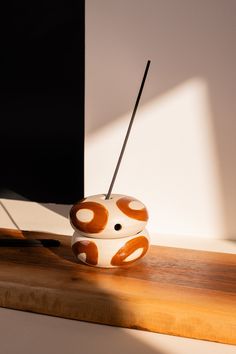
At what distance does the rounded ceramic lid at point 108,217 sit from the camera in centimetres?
85

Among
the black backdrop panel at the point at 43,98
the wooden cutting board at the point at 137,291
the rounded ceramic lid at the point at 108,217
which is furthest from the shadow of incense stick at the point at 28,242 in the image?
the black backdrop panel at the point at 43,98

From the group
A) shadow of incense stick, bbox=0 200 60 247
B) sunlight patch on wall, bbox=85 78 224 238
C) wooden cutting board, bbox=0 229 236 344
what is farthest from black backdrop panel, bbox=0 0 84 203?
wooden cutting board, bbox=0 229 236 344

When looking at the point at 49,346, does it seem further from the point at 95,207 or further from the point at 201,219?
the point at 201,219

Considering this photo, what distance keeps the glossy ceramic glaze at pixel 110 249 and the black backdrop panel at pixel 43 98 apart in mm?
710

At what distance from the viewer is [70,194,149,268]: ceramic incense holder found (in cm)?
85

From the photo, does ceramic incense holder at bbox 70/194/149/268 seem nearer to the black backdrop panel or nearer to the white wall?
the white wall

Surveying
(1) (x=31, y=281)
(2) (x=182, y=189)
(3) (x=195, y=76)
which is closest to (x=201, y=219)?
(2) (x=182, y=189)

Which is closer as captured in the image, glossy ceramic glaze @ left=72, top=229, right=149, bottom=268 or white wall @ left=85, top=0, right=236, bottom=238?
glossy ceramic glaze @ left=72, top=229, right=149, bottom=268

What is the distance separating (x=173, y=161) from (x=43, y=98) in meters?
0.70

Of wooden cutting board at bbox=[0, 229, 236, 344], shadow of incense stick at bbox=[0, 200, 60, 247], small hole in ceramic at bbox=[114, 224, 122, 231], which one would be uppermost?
small hole in ceramic at bbox=[114, 224, 122, 231]

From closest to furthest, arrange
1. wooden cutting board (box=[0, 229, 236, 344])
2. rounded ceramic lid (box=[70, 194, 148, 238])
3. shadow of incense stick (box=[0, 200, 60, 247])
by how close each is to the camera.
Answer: wooden cutting board (box=[0, 229, 236, 344]), rounded ceramic lid (box=[70, 194, 148, 238]), shadow of incense stick (box=[0, 200, 60, 247])

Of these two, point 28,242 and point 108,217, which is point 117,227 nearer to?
point 108,217

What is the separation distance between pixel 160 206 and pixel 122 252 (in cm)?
29

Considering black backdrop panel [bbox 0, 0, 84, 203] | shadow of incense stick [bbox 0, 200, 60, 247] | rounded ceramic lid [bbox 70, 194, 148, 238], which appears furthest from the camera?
black backdrop panel [bbox 0, 0, 84, 203]
